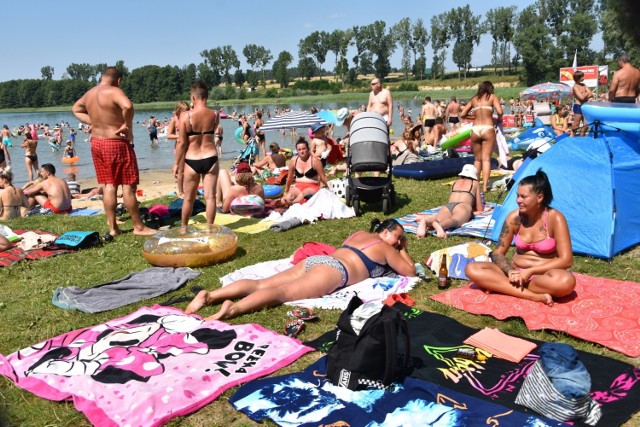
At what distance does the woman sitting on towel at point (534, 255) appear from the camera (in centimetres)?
436

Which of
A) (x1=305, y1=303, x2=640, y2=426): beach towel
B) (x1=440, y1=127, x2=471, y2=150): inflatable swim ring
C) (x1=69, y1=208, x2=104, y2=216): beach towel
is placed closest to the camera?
(x1=305, y1=303, x2=640, y2=426): beach towel

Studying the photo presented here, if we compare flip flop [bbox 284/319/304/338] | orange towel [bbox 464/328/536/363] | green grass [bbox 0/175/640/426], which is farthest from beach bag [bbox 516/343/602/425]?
flip flop [bbox 284/319/304/338]

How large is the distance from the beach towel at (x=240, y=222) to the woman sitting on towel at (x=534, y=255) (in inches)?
146

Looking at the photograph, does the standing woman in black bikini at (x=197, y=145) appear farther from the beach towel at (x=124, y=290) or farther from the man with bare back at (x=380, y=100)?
the man with bare back at (x=380, y=100)

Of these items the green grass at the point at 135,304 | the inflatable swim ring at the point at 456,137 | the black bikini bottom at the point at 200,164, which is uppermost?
the black bikini bottom at the point at 200,164

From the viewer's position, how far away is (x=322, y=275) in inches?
185

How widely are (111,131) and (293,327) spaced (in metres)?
4.17

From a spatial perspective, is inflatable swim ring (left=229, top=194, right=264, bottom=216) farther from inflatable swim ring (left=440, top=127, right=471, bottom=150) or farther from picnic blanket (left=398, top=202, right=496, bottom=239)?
inflatable swim ring (left=440, top=127, right=471, bottom=150)

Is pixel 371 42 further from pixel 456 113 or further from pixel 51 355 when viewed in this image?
pixel 51 355

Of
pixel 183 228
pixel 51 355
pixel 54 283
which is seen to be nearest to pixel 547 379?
pixel 51 355

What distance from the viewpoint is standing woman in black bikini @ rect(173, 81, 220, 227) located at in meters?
6.74

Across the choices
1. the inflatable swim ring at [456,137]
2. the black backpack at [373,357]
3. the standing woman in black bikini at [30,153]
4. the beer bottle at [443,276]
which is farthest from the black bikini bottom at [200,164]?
the standing woman in black bikini at [30,153]

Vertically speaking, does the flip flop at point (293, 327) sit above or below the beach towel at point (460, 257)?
below

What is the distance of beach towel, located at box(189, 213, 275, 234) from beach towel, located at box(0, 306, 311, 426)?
330 centimetres
